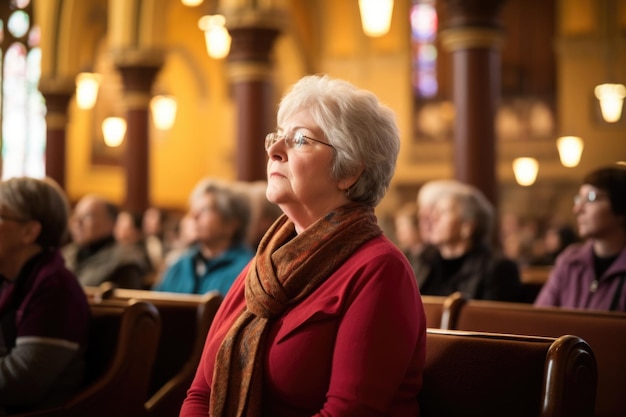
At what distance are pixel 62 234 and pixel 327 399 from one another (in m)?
1.61

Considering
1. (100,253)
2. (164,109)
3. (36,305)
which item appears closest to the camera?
(36,305)

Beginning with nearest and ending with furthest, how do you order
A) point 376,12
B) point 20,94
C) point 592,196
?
point 592,196
point 376,12
point 20,94

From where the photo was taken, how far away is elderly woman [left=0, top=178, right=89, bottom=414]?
9.68 feet

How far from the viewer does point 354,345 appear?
6.63ft

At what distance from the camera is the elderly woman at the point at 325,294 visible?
6.66ft

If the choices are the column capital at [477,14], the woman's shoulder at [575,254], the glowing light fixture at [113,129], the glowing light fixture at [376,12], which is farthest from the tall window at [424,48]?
the woman's shoulder at [575,254]

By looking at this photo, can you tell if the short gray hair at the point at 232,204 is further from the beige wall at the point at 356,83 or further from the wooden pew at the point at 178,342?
the beige wall at the point at 356,83

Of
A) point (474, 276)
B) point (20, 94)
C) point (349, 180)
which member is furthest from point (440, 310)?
point (20, 94)

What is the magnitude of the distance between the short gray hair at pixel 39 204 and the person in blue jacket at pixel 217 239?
154cm

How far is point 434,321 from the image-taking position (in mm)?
3572

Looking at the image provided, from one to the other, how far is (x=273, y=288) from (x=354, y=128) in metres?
0.43

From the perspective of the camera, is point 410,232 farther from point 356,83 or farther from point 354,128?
point 356,83

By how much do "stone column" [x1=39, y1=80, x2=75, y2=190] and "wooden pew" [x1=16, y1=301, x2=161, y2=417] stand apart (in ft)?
34.2

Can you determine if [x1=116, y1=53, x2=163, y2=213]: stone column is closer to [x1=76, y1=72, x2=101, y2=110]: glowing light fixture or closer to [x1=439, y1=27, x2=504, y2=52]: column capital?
[x1=76, y1=72, x2=101, y2=110]: glowing light fixture
